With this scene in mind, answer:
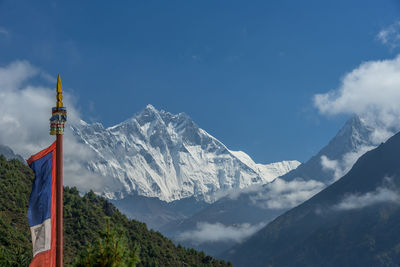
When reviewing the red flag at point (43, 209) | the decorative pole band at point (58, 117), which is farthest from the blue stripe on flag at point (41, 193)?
the decorative pole band at point (58, 117)

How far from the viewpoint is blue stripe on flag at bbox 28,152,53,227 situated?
34.6 metres

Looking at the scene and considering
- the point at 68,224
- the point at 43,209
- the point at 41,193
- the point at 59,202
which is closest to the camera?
the point at 59,202

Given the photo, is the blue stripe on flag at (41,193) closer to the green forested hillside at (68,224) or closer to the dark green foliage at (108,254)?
the dark green foliage at (108,254)

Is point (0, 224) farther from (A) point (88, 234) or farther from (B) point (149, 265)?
(B) point (149, 265)

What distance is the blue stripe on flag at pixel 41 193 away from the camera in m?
34.6

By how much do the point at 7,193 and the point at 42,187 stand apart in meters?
128

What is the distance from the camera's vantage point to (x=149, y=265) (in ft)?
566

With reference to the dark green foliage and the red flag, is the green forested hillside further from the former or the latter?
the dark green foliage

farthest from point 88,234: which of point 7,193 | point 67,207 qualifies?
point 7,193

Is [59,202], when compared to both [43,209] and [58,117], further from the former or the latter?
[58,117]

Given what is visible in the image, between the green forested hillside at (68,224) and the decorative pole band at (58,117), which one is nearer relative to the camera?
the decorative pole band at (58,117)

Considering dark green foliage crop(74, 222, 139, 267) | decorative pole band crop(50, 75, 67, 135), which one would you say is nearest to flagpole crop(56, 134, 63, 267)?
decorative pole band crop(50, 75, 67, 135)

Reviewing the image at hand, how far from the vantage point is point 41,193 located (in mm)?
34906

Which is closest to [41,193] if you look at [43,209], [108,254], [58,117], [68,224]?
[43,209]
